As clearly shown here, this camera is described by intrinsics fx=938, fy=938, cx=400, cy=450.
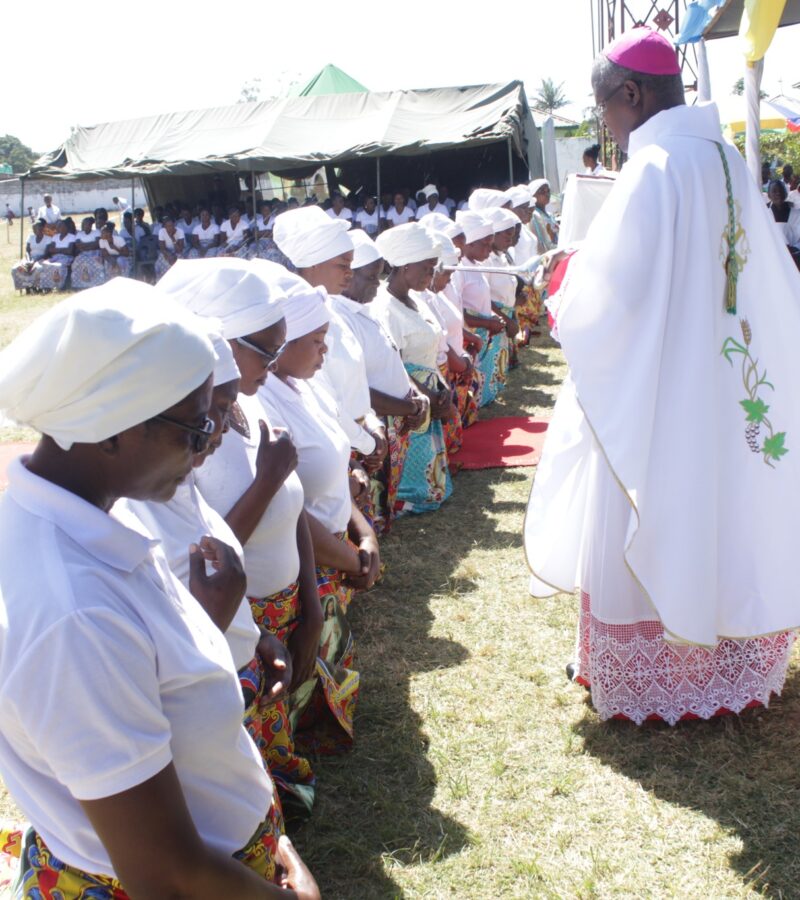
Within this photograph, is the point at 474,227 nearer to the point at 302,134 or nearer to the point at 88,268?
the point at 302,134

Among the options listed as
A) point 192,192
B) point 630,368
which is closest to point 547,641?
point 630,368

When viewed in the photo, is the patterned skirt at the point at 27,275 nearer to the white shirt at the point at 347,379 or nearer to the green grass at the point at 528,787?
the white shirt at the point at 347,379

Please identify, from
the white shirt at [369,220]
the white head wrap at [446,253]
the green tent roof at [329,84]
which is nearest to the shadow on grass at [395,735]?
the white head wrap at [446,253]

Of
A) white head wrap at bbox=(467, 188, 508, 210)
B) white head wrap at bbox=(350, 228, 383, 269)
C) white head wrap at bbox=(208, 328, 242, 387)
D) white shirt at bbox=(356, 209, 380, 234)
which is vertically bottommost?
white shirt at bbox=(356, 209, 380, 234)

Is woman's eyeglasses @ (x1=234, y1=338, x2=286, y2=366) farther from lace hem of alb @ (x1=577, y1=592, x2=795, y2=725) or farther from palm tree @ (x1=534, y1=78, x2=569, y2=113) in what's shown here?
palm tree @ (x1=534, y1=78, x2=569, y2=113)

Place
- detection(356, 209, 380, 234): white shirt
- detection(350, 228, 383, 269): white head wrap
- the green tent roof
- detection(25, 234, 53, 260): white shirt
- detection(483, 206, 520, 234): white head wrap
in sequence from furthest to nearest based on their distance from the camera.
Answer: the green tent roof < detection(25, 234, 53, 260): white shirt < detection(356, 209, 380, 234): white shirt < detection(483, 206, 520, 234): white head wrap < detection(350, 228, 383, 269): white head wrap

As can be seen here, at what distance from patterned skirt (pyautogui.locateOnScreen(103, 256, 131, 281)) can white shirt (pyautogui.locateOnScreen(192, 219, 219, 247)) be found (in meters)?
1.74

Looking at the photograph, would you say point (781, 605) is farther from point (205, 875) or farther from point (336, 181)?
point (336, 181)

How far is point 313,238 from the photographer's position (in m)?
4.49

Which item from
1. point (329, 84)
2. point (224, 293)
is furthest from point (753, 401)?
point (329, 84)

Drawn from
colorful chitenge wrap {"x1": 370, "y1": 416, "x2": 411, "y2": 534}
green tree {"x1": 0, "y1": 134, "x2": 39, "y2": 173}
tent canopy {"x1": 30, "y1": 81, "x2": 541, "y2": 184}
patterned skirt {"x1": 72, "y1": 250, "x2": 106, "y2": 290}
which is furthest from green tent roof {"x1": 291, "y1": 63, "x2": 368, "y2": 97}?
green tree {"x1": 0, "y1": 134, "x2": 39, "y2": 173}

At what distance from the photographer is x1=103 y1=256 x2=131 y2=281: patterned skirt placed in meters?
20.9

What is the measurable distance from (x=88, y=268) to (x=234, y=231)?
349cm

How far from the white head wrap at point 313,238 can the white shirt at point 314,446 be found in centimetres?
124
